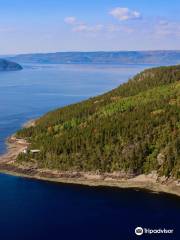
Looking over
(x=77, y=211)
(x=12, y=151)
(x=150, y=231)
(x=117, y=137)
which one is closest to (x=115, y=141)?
(x=117, y=137)

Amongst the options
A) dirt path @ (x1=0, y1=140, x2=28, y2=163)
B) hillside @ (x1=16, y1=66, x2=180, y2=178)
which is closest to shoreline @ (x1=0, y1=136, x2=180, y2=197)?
dirt path @ (x1=0, y1=140, x2=28, y2=163)

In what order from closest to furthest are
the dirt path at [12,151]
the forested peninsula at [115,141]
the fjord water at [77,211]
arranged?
the fjord water at [77,211], the forested peninsula at [115,141], the dirt path at [12,151]

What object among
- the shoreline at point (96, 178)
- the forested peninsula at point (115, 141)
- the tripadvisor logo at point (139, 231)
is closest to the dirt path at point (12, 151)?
the shoreline at point (96, 178)

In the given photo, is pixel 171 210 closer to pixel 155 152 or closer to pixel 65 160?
pixel 155 152

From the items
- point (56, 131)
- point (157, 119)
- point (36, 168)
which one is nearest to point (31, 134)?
point (56, 131)

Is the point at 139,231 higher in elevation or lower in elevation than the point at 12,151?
lower

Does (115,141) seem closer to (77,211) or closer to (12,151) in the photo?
(12,151)

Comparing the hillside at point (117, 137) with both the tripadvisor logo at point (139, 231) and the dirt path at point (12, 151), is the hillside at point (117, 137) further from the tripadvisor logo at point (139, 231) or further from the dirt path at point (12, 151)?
the tripadvisor logo at point (139, 231)
